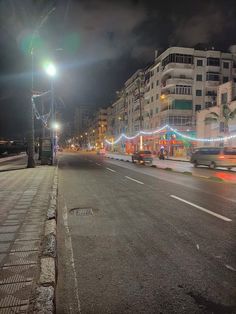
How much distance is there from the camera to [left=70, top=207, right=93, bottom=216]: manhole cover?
887 centimetres

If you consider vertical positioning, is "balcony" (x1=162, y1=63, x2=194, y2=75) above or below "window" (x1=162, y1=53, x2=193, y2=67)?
below

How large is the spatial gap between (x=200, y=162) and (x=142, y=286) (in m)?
27.1

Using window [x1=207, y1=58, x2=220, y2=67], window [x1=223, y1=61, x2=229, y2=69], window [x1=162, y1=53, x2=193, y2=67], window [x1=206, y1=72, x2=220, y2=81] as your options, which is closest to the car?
window [x1=162, y1=53, x2=193, y2=67]

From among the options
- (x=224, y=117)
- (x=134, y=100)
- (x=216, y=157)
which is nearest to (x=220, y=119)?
(x=224, y=117)

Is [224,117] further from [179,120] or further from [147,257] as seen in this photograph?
[147,257]

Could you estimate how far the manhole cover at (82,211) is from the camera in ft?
29.1

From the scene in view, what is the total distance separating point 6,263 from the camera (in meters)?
4.80

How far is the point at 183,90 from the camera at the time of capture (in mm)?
65562

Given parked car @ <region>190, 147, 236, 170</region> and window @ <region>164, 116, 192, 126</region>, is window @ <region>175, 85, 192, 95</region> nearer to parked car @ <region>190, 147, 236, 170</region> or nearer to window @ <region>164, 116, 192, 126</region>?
window @ <region>164, 116, 192, 126</region>

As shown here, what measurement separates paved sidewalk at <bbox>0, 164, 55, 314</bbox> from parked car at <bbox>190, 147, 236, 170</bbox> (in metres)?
20.9

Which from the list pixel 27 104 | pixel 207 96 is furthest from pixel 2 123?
pixel 27 104

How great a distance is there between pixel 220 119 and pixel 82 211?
42.4m

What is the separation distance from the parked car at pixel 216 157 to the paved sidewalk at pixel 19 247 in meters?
20.9

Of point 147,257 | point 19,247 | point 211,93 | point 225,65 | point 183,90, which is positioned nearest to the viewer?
point 147,257
